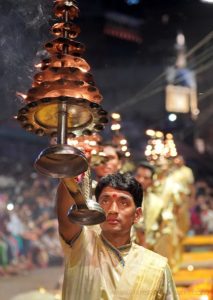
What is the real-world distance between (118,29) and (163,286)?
10.3 metres

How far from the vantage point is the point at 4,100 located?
3.07 metres

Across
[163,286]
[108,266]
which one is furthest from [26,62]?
[163,286]

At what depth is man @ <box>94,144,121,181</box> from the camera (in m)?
4.44

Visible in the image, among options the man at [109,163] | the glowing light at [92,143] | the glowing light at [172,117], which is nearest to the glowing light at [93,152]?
the glowing light at [92,143]

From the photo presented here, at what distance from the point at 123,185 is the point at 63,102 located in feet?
2.58

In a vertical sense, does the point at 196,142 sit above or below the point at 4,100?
above

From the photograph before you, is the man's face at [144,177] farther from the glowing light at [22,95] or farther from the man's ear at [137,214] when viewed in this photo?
the glowing light at [22,95]

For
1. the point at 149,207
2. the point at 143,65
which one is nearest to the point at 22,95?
the point at 149,207

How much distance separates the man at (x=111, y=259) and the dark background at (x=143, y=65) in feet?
10.8

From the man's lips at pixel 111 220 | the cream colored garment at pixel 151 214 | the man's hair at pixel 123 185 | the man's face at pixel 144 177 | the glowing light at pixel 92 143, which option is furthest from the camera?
the cream colored garment at pixel 151 214

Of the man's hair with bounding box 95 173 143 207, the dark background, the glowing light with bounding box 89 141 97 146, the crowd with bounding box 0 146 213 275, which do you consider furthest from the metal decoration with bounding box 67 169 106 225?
the crowd with bounding box 0 146 213 275

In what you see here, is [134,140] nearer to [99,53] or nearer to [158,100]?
[158,100]

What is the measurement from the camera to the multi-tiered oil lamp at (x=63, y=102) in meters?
2.11

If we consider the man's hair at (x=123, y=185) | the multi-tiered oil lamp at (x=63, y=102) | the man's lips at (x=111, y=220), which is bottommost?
the man's lips at (x=111, y=220)
